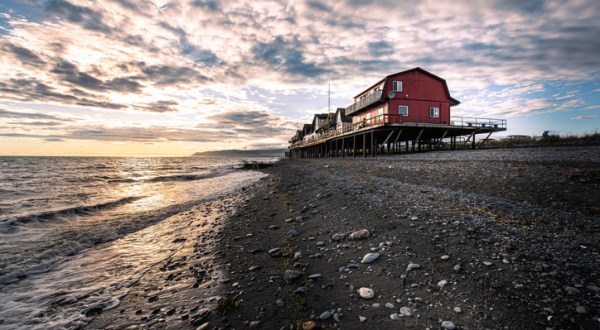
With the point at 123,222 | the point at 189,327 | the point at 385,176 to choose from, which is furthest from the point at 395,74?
the point at 189,327

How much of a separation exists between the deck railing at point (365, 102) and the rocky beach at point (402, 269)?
26.2m

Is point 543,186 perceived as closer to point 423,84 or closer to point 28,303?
point 28,303

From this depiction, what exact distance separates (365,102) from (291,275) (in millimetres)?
34851

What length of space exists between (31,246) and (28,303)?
13.8 feet

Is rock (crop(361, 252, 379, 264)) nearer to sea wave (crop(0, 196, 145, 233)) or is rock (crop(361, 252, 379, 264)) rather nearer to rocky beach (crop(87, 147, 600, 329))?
rocky beach (crop(87, 147, 600, 329))

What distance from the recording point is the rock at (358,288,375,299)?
11.2 feet

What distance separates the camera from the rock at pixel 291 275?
4.21m

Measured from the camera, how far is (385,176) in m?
12.3

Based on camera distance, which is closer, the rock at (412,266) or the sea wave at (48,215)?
the rock at (412,266)

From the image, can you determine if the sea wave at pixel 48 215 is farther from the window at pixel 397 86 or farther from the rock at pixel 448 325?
the window at pixel 397 86

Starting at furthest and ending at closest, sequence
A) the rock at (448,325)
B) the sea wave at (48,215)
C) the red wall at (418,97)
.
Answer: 1. the red wall at (418,97)
2. the sea wave at (48,215)
3. the rock at (448,325)

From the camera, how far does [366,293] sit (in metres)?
3.46

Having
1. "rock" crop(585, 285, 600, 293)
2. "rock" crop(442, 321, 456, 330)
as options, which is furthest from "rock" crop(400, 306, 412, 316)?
"rock" crop(585, 285, 600, 293)

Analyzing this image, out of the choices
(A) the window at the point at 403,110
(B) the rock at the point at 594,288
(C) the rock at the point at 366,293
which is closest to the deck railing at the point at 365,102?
(A) the window at the point at 403,110
